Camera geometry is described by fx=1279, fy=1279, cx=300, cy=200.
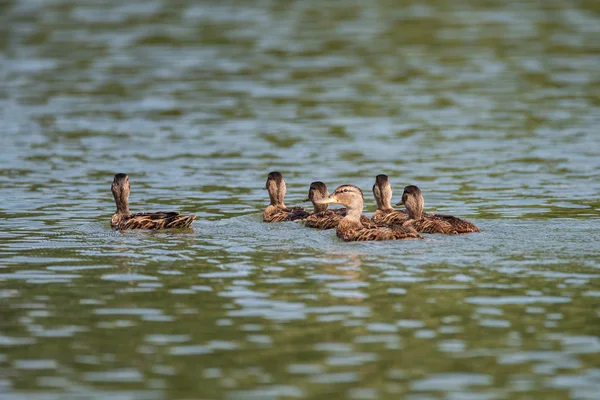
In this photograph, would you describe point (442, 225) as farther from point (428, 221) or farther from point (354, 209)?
point (354, 209)

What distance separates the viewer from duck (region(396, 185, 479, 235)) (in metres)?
16.9

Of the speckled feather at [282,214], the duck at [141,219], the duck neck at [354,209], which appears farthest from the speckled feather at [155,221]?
the duck neck at [354,209]

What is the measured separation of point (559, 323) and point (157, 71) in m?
25.2

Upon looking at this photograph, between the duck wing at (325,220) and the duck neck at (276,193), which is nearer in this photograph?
the duck wing at (325,220)

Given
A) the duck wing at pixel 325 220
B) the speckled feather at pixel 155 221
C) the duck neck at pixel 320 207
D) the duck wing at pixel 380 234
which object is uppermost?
the speckled feather at pixel 155 221

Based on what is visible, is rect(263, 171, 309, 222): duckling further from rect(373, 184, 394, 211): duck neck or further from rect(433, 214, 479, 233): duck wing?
rect(433, 214, 479, 233): duck wing

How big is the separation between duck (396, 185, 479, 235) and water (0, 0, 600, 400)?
0.40 meters

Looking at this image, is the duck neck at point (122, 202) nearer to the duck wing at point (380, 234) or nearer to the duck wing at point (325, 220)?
the duck wing at point (325, 220)

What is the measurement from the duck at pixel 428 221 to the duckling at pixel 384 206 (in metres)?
0.73

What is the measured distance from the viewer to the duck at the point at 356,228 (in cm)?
1666

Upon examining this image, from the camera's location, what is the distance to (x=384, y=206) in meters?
19.4

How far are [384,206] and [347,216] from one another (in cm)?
206

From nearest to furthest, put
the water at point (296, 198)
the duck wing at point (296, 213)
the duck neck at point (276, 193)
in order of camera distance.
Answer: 1. the water at point (296, 198)
2. the duck wing at point (296, 213)
3. the duck neck at point (276, 193)

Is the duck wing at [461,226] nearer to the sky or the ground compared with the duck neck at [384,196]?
nearer to the ground
